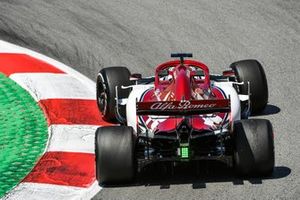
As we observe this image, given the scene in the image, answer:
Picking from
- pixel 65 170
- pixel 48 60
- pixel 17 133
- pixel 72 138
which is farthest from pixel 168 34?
pixel 65 170

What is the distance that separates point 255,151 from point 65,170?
2.25 metres

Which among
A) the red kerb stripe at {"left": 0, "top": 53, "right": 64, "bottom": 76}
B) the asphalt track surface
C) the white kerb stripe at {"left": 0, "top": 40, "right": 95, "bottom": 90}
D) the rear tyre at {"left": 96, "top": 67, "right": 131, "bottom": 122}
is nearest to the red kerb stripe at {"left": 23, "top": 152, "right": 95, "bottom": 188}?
the rear tyre at {"left": 96, "top": 67, "right": 131, "bottom": 122}

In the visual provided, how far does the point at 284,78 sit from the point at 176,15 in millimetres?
3759

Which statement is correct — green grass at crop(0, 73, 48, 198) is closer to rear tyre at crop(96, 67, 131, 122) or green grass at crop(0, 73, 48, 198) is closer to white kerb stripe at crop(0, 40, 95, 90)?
rear tyre at crop(96, 67, 131, 122)

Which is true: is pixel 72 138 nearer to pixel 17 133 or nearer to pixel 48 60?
pixel 17 133

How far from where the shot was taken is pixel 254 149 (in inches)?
391

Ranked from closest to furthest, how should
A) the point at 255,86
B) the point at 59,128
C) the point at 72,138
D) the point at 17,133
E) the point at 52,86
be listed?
the point at 72,138 < the point at 17,133 < the point at 59,128 < the point at 255,86 < the point at 52,86

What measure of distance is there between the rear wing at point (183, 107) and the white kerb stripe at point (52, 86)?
3141 millimetres

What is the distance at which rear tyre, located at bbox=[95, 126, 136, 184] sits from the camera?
32.5ft

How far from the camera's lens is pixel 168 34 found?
16.2 meters

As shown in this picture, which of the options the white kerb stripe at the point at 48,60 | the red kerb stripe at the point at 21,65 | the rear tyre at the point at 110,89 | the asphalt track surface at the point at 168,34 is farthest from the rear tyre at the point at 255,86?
the red kerb stripe at the point at 21,65

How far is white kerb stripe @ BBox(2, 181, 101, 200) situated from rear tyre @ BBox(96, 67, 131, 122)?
2.19 m

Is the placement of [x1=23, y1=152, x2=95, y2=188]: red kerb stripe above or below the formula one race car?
below

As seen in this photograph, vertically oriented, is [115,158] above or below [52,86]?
below
